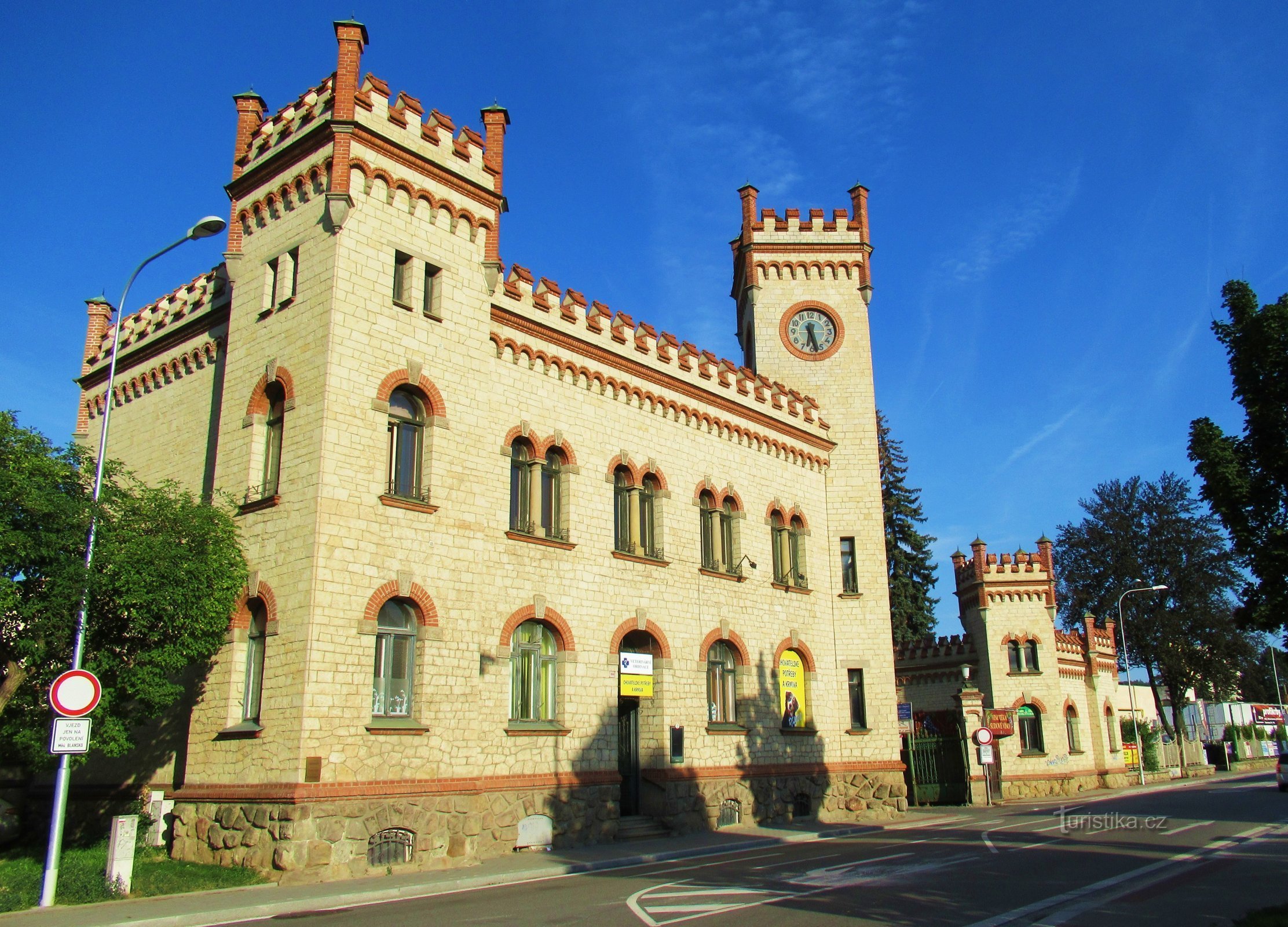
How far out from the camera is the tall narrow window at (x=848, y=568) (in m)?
30.5

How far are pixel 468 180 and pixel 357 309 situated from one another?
436cm

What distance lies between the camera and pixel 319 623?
17109 mm

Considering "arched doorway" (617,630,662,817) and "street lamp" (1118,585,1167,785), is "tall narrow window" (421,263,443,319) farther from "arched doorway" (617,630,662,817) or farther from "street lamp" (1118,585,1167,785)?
"street lamp" (1118,585,1167,785)

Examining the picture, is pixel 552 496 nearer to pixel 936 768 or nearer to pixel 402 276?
pixel 402 276

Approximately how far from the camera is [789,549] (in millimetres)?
29703

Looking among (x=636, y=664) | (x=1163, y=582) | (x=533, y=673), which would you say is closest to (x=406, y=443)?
(x=533, y=673)

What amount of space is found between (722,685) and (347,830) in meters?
11.8

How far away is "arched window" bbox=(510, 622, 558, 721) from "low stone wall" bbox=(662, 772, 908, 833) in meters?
4.28

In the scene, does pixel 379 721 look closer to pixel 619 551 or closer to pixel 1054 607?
pixel 619 551

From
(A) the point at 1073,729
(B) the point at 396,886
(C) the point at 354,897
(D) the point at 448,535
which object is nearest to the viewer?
(C) the point at 354,897

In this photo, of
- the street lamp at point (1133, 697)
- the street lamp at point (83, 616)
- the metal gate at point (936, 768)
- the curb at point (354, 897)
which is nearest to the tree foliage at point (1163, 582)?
the street lamp at point (1133, 697)

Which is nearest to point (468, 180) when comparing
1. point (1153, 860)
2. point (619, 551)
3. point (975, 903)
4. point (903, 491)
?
point (619, 551)

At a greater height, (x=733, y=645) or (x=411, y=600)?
(x=411, y=600)

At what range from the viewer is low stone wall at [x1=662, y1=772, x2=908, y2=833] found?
23.6 m
